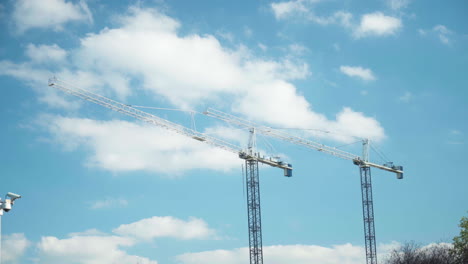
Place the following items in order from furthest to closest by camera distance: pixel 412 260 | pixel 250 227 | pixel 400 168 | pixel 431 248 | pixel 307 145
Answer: pixel 400 168, pixel 307 145, pixel 250 227, pixel 431 248, pixel 412 260

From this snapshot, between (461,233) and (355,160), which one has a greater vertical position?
(355,160)

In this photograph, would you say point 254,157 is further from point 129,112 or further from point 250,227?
point 129,112

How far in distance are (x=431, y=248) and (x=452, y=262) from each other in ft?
45.7

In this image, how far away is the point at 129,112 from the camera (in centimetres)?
12638

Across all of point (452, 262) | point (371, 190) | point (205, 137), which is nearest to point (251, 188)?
point (205, 137)

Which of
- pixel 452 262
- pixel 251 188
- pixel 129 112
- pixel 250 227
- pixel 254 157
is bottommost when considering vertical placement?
pixel 452 262

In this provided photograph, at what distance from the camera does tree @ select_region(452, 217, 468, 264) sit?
82125 millimetres

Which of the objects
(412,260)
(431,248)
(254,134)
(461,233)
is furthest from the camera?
(254,134)

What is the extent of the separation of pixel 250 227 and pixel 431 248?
38961 millimetres

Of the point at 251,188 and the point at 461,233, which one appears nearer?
the point at 461,233

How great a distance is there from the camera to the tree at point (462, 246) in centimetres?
8212

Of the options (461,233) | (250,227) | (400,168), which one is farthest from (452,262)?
(400,168)

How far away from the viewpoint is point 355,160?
149 metres

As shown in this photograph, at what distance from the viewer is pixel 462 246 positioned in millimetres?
82500
